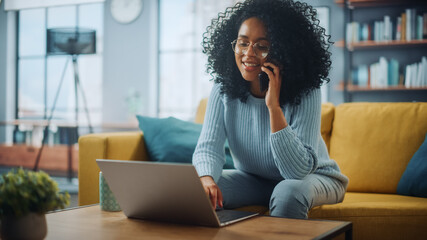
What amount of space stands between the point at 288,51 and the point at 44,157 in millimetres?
4718

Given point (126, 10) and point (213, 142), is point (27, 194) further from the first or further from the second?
point (126, 10)

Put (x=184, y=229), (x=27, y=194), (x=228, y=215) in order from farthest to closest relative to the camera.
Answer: (x=228, y=215) < (x=184, y=229) < (x=27, y=194)

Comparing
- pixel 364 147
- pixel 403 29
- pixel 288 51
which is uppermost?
pixel 403 29

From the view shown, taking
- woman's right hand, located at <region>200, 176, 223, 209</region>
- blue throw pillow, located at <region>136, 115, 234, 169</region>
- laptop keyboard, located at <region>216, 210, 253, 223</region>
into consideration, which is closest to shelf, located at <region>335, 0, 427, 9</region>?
blue throw pillow, located at <region>136, 115, 234, 169</region>

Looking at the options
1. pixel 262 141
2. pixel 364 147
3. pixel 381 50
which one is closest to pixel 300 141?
pixel 262 141

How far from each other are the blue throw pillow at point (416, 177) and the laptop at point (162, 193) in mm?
934

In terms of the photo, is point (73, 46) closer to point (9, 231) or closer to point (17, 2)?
point (17, 2)

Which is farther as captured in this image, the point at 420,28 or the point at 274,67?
the point at 420,28

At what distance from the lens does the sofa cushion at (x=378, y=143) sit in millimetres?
2002

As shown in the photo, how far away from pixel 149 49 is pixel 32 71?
201cm

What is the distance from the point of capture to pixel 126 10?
5.77 meters

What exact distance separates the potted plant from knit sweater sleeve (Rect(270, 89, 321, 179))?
755 millimetres

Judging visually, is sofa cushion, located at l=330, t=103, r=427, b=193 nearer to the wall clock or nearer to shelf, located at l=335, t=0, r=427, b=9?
shelf, located at l=335, t=0, r=427, b=9

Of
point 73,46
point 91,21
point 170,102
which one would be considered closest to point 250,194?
point 73,46
